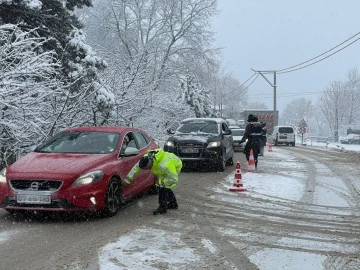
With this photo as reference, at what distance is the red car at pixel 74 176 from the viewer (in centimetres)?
695

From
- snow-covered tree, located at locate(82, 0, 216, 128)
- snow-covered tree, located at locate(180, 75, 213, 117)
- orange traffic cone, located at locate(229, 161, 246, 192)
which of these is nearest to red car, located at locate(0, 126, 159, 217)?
orange traffic cone, located at locate(229, 161, 246, 192)

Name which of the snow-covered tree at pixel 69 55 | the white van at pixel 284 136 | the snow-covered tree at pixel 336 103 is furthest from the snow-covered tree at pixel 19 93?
the snow-covered tree at pixel 336 103

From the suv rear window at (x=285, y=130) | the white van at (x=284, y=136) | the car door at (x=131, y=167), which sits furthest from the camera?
the suv rear window at (x=285, y=130)

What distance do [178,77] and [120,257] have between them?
31546 millimetres

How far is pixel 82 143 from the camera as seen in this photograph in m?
8.57

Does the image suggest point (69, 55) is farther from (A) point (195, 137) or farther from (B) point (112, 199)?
(B) point (112, 199)

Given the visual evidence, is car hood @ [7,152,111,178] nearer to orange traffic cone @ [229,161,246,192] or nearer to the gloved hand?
the gloved hand

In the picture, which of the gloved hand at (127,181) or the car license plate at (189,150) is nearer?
the gloved hand at (127,181)

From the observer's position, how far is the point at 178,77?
36469 millimetres

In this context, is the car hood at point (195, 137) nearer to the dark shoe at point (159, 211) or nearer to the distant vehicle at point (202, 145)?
the distant vehicle at point (202, 145)

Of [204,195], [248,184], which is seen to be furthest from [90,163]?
[248,184]

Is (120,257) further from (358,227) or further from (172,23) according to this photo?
(172,23)

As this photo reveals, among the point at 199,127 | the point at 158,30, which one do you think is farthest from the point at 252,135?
the point at 158,30

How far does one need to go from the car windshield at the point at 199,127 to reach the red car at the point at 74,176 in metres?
6.86
